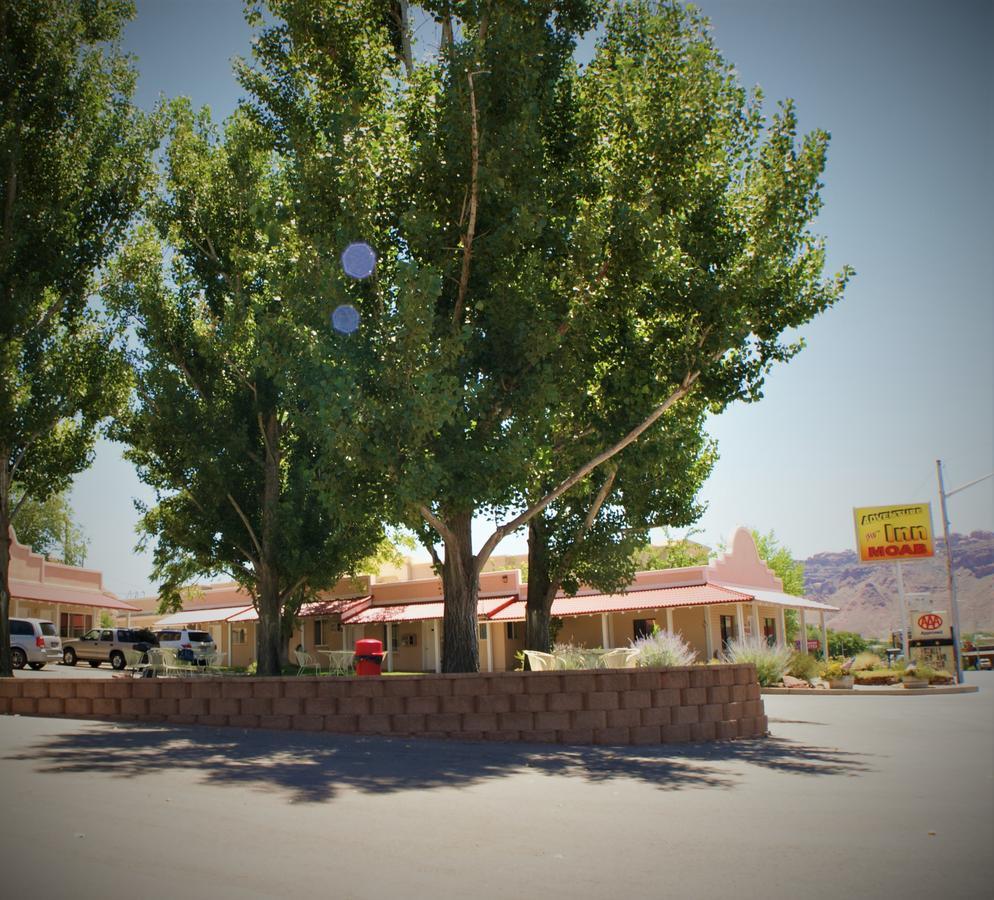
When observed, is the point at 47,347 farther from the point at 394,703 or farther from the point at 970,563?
the point at 970,563

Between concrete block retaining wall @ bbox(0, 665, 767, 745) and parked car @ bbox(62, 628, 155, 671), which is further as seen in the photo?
parked car @ bbox(62, 628, 155, 671)

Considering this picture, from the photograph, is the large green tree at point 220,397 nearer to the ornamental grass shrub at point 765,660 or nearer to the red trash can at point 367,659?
the red trash can at point 367,659

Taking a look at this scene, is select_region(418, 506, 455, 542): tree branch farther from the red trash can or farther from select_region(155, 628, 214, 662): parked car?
select_region(155, 628, 214, 662): parked car

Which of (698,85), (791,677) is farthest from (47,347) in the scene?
(791,677)

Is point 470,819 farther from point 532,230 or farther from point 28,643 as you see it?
point 28,643

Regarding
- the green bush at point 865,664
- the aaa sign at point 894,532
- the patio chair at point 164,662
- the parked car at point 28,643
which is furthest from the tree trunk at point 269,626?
the aaa sign at point 894,532

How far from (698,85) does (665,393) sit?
5217mm

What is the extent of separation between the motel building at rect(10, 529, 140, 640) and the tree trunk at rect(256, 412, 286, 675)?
670 inches

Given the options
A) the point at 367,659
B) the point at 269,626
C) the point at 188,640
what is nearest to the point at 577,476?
the point at 367,659

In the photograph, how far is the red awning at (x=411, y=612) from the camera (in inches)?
1438

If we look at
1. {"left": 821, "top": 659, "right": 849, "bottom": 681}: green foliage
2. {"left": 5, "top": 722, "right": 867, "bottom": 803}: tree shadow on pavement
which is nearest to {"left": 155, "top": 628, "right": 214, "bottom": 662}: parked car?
{"left": 821, "top": 659, "right": 849, "bottom": 681}: green foliage

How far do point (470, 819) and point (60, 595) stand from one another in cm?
3771

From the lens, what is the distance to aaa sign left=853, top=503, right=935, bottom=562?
120 ft

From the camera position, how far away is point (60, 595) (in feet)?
129
